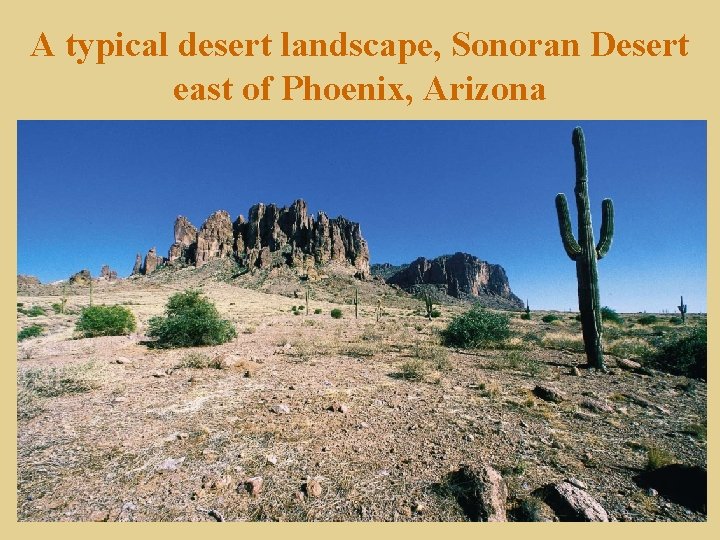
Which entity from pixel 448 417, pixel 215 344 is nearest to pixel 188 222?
pixel 215 344

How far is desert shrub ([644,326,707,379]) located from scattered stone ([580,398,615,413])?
16.9 feet

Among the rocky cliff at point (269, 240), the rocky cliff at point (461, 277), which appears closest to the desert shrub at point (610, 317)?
the rocky cliff at point (269, 240)

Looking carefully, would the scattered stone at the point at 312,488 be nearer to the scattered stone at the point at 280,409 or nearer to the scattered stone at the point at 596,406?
the scattered stone at the point at 280,409

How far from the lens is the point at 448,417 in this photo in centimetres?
518

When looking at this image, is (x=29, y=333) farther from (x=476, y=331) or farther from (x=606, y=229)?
(x=606, y=229)

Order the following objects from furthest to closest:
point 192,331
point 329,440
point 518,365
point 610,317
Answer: point 610,317 → point 192,331 → point 518,365 → point 329,440

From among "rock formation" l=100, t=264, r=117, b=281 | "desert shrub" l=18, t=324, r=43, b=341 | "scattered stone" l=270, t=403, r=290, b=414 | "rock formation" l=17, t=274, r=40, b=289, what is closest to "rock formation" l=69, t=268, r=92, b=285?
"rock formation" l=17, t=274, r=40, b=289

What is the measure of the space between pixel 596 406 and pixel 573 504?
3.51 metres

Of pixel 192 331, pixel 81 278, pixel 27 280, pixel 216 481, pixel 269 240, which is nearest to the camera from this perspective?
pixel 216 481

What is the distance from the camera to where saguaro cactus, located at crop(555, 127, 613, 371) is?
959 cm

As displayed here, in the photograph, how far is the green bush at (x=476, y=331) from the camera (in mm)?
13070

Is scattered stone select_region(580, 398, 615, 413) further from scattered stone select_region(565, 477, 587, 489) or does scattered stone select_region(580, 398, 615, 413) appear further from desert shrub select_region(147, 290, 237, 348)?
desert shrub select_region(147, 290, 237, 348)

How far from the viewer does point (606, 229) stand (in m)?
10.5

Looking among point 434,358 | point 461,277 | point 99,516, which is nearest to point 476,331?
point 434,358
